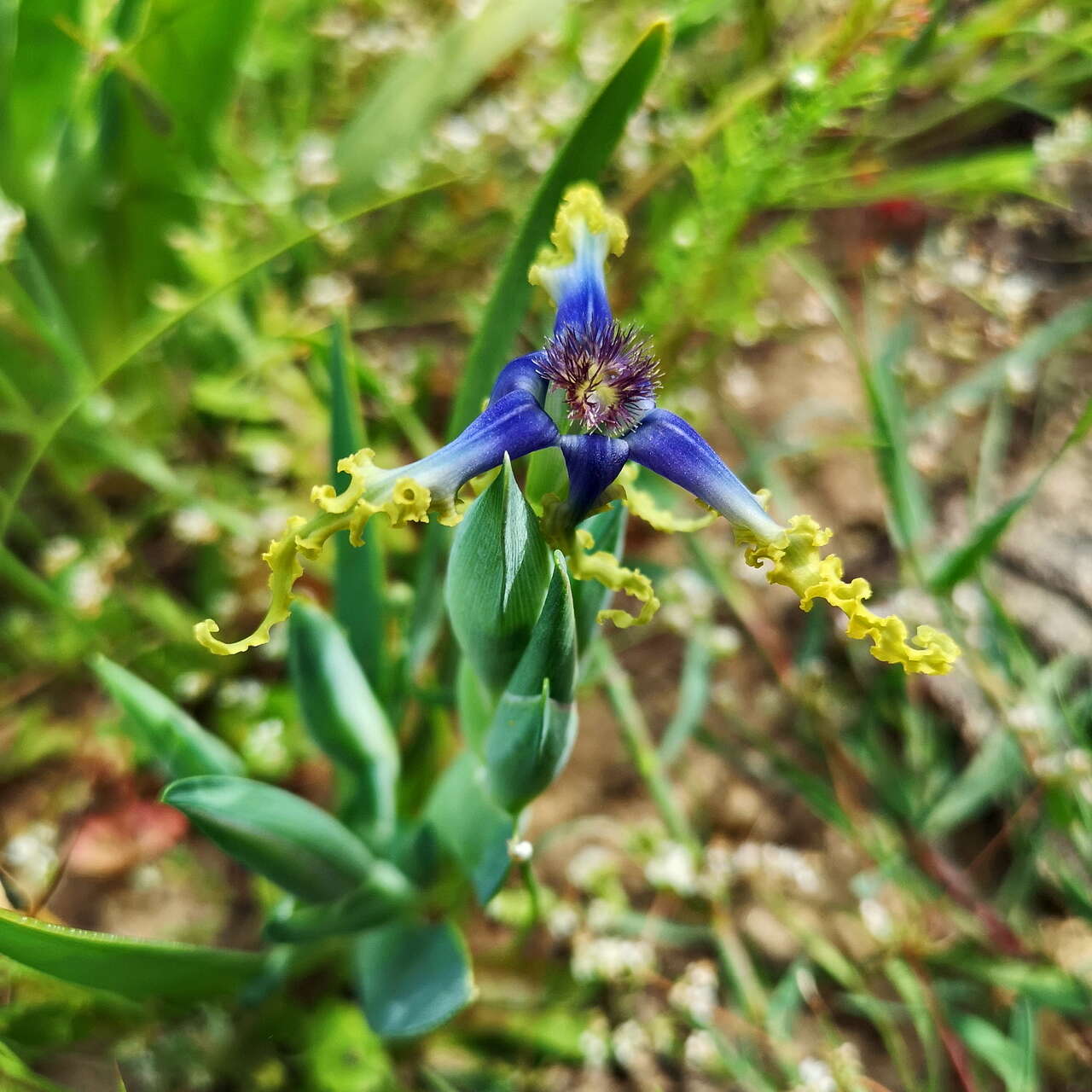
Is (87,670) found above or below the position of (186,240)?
below

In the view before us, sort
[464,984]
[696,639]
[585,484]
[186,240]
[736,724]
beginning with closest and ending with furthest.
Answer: [585,484], [464,984], [186,240], [696,639], [736,724]

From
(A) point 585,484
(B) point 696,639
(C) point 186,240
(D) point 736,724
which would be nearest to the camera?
(A) point 585,484

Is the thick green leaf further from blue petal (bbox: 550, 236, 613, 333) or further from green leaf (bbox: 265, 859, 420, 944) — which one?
blue petal (bbox: 550, 236, 613, 333)

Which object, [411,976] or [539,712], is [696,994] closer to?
[411,976]

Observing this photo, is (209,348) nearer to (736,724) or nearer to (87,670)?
(87,670)

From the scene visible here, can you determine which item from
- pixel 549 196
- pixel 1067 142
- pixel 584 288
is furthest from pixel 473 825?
pixel 1067 142

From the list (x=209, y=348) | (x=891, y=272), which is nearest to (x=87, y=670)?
(x=209, y=348)

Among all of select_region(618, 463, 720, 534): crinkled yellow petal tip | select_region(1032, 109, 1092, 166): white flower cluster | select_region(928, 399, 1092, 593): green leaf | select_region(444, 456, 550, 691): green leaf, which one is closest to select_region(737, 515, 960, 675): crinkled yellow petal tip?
select_region(618, 463, 720, 534): crinkled yellow petal tip
